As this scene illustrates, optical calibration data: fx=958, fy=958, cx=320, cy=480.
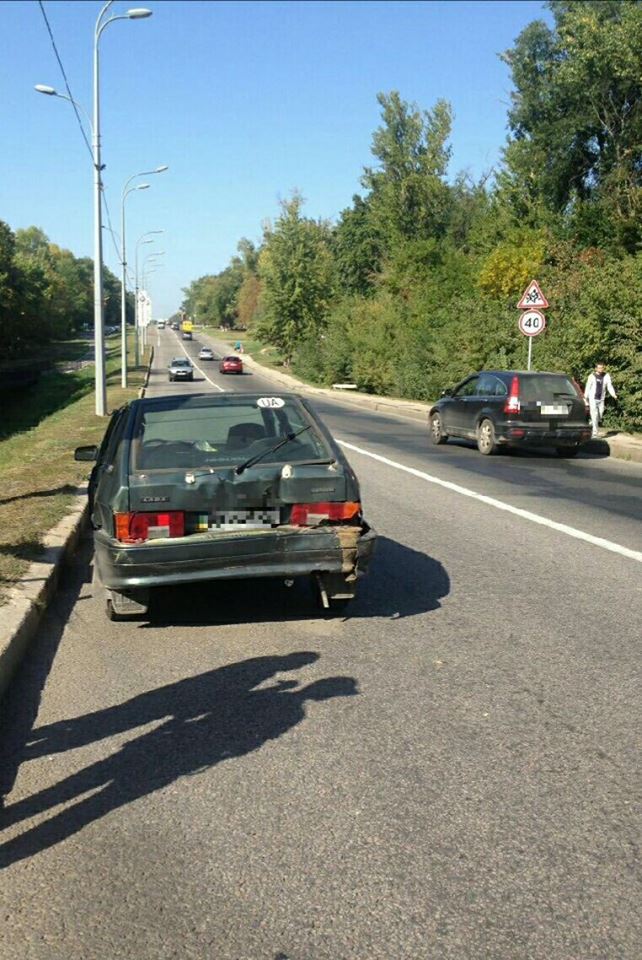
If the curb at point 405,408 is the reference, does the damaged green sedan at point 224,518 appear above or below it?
above

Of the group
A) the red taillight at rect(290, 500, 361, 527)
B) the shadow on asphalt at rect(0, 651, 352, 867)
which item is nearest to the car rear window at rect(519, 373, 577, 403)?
the red taillight at rect(290, 500, 361, 527)

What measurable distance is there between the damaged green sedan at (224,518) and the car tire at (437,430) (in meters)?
14.0

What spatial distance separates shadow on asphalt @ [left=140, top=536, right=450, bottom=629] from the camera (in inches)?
246

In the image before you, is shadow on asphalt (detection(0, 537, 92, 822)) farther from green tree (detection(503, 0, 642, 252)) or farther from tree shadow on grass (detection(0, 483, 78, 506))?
green tree (detection(503, 0, 642, 252))

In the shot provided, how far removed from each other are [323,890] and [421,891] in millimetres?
301

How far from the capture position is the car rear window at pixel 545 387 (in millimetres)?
17125

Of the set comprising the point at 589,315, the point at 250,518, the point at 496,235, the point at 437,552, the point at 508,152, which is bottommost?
the point at 437,552

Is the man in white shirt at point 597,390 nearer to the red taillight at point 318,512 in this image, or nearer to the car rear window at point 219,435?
the car rear window at point 219,435

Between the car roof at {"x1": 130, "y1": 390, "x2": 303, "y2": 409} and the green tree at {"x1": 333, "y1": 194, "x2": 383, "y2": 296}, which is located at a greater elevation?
the green tree at {"x1": 333, "y1": 194, "x2": 383, "y2": 296}

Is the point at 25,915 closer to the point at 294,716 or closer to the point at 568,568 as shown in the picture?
the point at 294,716

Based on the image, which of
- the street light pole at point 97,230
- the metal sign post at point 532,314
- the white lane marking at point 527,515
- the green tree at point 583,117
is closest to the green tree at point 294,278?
the green tree at point 583,117

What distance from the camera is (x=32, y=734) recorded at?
427 centimetres

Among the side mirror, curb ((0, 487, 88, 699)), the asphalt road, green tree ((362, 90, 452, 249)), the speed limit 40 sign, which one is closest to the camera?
the asphalt road

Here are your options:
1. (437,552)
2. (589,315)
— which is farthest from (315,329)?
(437,552)
